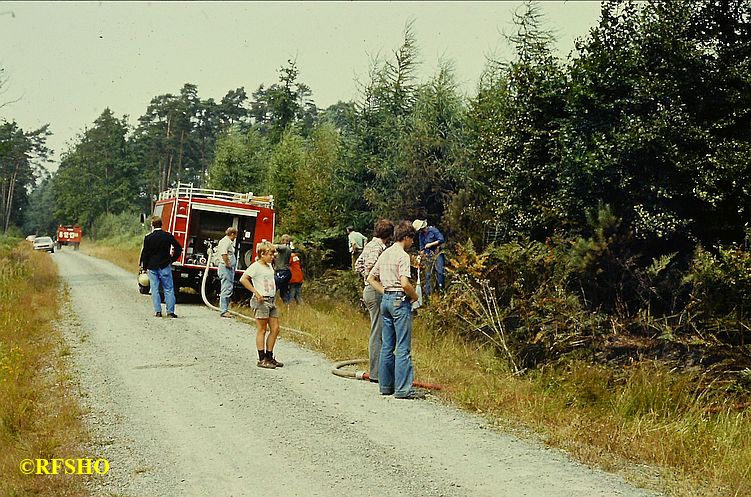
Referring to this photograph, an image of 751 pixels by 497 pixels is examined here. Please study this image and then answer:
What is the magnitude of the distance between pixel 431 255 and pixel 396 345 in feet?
21.7

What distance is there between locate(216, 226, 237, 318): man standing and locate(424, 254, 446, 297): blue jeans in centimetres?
413

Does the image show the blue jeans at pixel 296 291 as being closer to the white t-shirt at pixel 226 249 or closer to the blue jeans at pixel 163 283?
the white t-shirt at pixel 226 249

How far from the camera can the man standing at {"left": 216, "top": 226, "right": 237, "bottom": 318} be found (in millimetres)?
16767

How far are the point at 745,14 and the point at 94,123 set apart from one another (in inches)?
3561

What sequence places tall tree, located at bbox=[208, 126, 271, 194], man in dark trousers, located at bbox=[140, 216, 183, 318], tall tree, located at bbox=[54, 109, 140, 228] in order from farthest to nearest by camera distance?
tall tree, located at bbox=[54, 109, 140, 228] → tall tree, located at bbox=[208, 126, 271, 194] → man in dark trousers, located at bbox=[140, 216, 183, 318]

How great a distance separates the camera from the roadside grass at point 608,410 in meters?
6.36

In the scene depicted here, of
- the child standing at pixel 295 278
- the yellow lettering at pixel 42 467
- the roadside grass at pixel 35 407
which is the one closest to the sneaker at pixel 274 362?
the roadside grass at pixel 35 407

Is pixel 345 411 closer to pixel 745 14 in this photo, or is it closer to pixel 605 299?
pixel 605 299

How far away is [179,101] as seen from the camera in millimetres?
85500

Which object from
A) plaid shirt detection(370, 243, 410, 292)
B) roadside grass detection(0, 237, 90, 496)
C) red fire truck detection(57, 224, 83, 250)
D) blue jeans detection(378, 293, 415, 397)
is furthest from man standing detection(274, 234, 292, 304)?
red fire truck detection(57, 224, 83, 250)

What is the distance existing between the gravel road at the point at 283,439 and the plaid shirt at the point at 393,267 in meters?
1.28

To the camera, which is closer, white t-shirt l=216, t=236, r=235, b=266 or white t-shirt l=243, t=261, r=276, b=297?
white t-shirt l=243, t=261, r=276, b=297

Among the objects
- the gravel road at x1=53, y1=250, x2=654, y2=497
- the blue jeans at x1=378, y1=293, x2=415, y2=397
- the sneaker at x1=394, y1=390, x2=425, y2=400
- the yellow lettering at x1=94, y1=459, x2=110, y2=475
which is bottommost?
the yellow lettering at x1=94, y1=459, x2=110, y2=475

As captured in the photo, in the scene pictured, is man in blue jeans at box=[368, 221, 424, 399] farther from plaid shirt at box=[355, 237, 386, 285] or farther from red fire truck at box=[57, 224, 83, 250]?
red fire truck at box=[57, 224, 83, 250]
